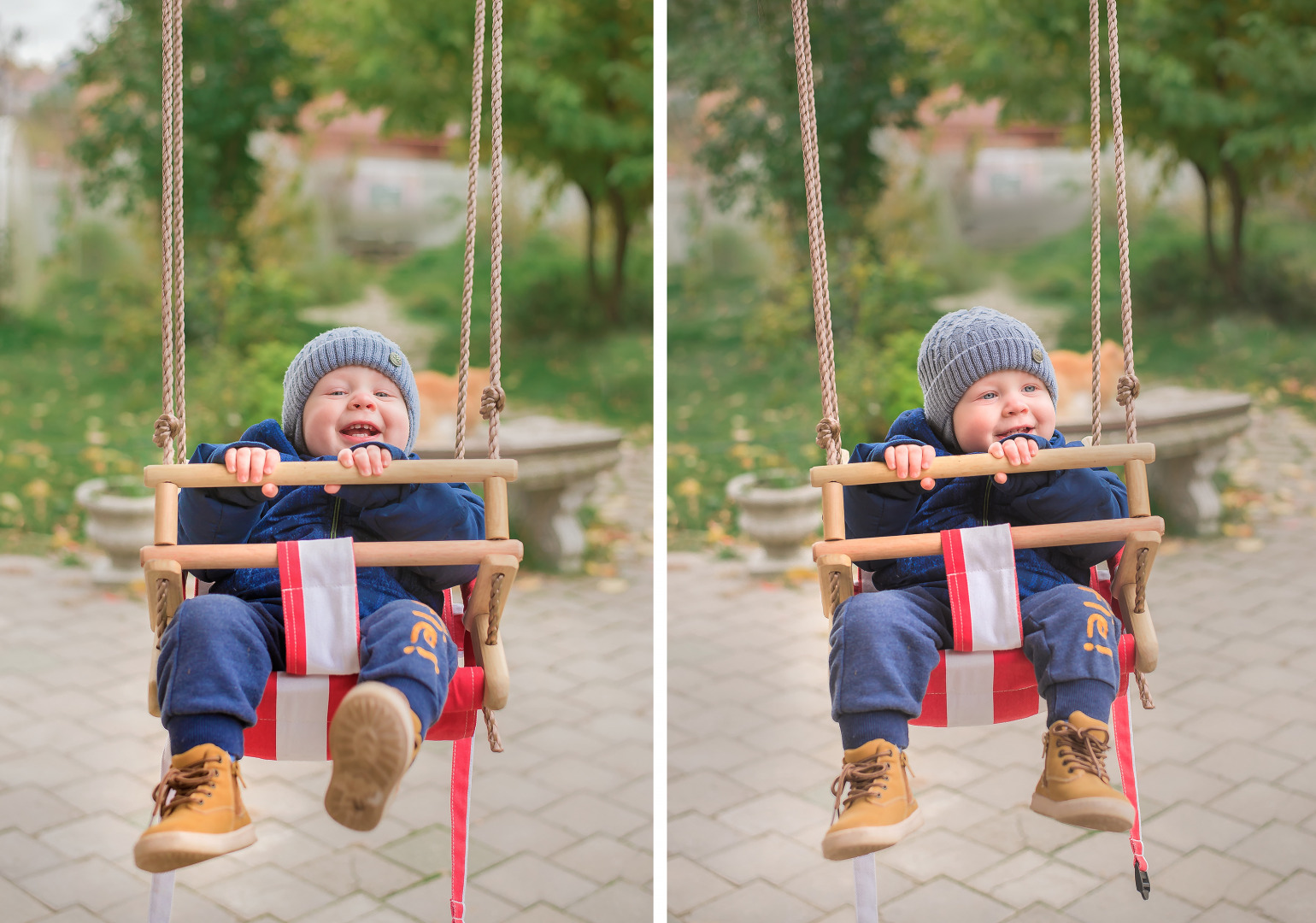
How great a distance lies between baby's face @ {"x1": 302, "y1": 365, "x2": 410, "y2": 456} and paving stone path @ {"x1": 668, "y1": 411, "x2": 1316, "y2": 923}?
1518 millimetres

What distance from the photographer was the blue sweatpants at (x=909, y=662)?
6.53 ft

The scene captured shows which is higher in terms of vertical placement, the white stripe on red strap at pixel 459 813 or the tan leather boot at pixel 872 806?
the tan leather boot at pixel 872 806

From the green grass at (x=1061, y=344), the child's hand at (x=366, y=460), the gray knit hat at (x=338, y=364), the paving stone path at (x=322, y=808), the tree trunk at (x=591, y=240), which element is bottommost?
the paving stone path at (x=322, y=808)

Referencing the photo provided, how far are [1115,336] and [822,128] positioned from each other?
6.82 ft

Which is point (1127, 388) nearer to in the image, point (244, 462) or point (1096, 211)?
point (1096, 211)

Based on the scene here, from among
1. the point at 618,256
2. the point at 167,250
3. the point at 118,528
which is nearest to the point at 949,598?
the point at 167,250

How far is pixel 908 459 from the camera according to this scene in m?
2.03

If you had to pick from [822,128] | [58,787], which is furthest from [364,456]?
[822,128]

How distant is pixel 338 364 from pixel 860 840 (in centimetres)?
118

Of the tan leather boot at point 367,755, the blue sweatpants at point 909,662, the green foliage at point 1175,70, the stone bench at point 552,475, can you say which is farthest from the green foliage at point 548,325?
the tan leather boot at point 367,755

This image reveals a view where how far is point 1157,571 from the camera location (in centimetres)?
537

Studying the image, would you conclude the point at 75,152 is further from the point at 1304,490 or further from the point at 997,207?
the point at 1304,490

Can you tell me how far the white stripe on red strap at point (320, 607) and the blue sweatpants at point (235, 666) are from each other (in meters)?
0.03

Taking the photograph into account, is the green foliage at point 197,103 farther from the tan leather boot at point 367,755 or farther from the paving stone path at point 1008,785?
the tan leather boot at point 367,755
